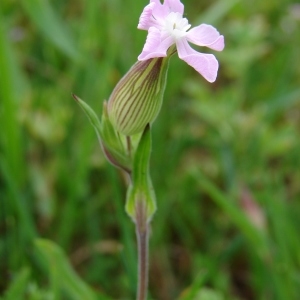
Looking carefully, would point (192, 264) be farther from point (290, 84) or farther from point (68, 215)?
point (290, 84)

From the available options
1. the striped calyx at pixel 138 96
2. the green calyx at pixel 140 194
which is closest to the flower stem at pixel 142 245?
the green calyx at pixel 140 194

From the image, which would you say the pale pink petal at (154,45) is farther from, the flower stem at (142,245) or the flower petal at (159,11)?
the flower stem at (142,245)

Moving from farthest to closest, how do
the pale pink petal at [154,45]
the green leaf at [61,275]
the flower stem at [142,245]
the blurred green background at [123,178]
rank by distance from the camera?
the blurred green background at [123,178], the green leaf at [61,275], the flower stem at [142,245], the pale pink petal at [154,45]

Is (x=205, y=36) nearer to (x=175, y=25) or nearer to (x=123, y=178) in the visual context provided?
(x=175, y=25)

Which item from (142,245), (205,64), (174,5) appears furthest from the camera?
(142,245)

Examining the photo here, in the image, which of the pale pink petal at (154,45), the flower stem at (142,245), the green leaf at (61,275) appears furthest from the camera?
the green leaf at (61,275)

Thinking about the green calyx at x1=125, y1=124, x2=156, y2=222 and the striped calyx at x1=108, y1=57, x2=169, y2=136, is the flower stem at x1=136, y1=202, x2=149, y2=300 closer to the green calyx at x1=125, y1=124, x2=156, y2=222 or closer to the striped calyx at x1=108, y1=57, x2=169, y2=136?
the green calyx at x1=125, y1=124, x2=156, y2=222

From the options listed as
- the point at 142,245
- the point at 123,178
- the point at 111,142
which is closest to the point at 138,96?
the point at 111,142
